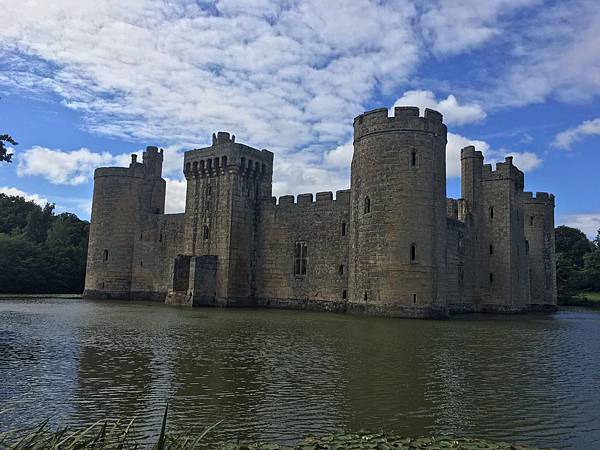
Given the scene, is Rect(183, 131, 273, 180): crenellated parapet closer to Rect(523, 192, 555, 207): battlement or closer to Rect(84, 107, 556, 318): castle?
Rect(84, 107, 556, 318): castle

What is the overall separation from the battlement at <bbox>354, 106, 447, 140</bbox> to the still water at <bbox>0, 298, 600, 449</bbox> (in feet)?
41.8

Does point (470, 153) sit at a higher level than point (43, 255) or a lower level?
higher

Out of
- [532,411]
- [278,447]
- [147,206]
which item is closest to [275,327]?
[532,411]

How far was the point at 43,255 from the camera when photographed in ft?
157

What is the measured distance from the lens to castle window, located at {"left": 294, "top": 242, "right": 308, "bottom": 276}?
32656mm

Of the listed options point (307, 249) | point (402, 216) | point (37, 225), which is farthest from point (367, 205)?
point (37, 225)

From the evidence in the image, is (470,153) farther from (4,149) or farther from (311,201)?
(4,149)

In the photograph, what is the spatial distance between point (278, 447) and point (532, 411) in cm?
410

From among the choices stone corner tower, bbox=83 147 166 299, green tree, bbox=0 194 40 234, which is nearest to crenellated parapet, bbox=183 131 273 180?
stone corner tower, bbox=83 147 166 299

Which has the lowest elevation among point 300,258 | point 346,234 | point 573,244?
point 300,258

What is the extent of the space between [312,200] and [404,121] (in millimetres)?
8558

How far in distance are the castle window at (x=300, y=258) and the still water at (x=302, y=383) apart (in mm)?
16046

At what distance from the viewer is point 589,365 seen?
12.0 metres

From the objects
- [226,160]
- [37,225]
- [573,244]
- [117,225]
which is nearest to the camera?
[226,160]
